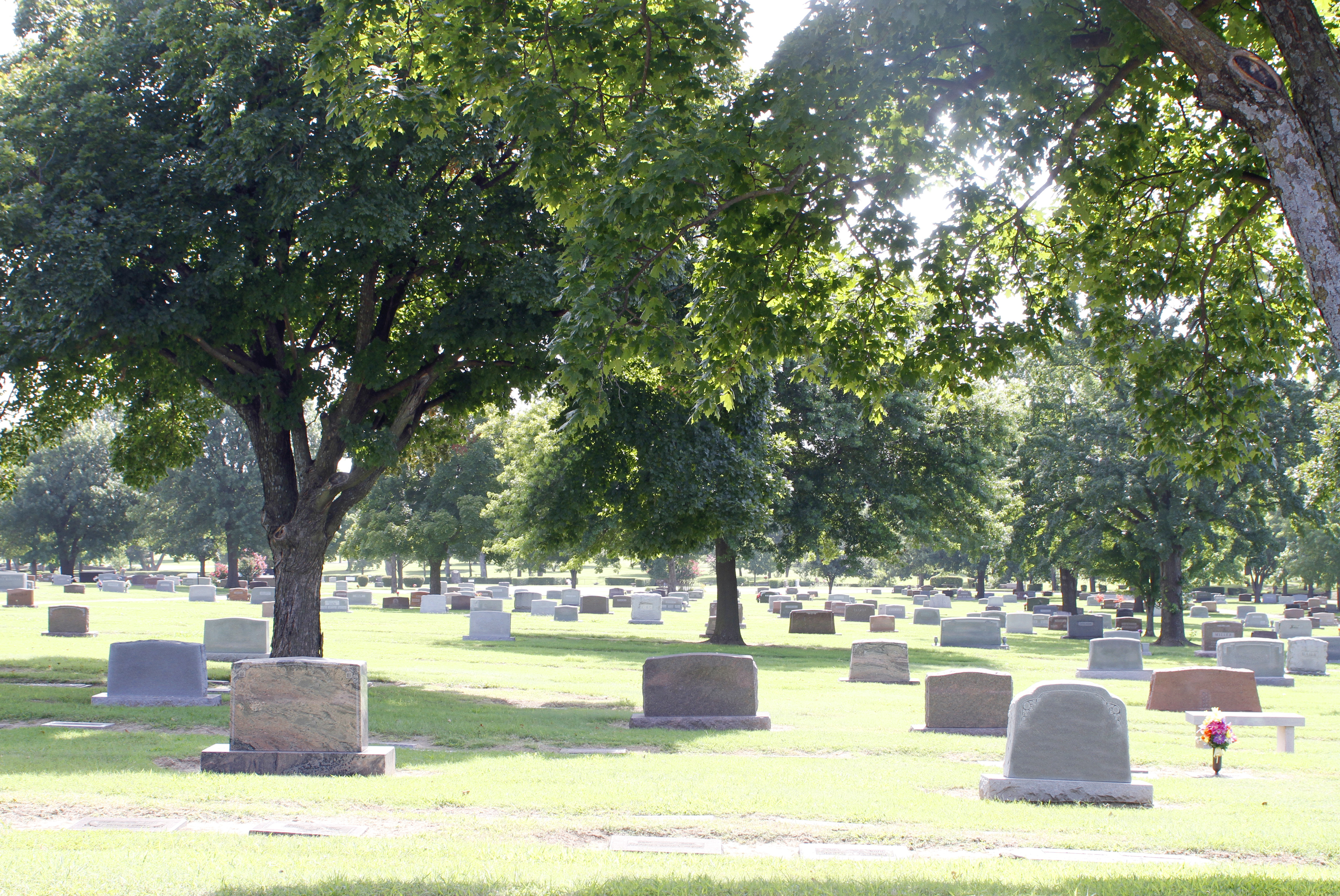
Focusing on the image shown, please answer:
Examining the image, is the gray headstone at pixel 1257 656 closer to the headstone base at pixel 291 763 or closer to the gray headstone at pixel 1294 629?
the gray headstone at pixel 1294 629

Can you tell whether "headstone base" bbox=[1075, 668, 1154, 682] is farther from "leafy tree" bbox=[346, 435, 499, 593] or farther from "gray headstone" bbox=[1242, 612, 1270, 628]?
"leafy tree" bbox=[346, 435, 499, 593]

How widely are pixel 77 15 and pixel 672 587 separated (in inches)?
2588

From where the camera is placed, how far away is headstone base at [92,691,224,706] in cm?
1381

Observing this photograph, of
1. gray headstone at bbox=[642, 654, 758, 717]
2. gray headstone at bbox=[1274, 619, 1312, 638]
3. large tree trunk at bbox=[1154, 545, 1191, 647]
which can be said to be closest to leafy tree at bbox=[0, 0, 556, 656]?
gray headstone at bbox=[642, 654, 758, 717]

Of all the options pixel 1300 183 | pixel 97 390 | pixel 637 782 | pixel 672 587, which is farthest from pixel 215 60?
pixel 672 587

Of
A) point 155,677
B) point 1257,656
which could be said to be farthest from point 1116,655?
point 155,677

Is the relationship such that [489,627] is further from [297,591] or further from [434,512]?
[434,512]

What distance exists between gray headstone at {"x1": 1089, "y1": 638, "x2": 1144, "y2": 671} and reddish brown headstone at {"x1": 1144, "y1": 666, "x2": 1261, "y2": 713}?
529 cm

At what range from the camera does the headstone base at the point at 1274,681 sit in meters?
21.0

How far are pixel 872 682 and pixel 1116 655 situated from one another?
6347 mm

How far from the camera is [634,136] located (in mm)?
7781

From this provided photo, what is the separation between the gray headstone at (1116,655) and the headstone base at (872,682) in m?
4.88

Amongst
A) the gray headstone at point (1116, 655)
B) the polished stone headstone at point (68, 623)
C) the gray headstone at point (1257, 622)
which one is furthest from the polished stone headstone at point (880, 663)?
the gray headstone at point (1257, 622)

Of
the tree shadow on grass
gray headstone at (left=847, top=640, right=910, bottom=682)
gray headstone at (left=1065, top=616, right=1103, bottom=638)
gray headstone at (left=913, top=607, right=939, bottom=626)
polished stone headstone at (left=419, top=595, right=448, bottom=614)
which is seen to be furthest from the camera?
gray headstone at (left=913, top=607, right=939, bottom=626)
